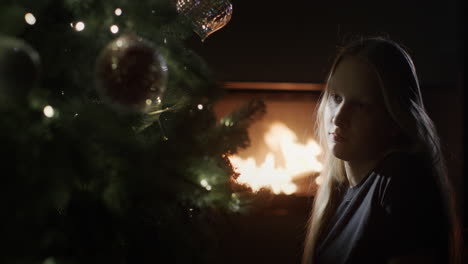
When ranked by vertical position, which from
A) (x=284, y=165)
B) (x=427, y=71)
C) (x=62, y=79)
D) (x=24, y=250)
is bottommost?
(x=24, y=250)

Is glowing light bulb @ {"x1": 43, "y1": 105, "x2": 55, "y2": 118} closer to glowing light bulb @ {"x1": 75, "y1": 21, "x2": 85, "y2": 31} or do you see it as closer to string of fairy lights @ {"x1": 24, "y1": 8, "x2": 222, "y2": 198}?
string of fairy lights @ {"x1": 24, "y1": 8, "x2": 222, "y2": 198}

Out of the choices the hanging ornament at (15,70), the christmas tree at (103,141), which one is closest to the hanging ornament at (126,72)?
the christmas tree at (103,141)

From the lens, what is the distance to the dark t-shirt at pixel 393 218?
0.83m

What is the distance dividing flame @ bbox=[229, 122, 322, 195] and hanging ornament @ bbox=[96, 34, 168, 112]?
1829 millimetres

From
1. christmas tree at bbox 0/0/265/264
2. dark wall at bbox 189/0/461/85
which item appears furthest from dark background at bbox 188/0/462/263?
christmas tree at bbox 0/0/265/264

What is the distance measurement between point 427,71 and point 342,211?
165cm

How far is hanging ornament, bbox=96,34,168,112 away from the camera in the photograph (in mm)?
535

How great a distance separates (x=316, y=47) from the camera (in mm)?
2377

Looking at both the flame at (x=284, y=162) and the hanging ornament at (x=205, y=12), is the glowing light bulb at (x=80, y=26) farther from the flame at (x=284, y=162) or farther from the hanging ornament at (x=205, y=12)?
the flame at (x=284, y=162)

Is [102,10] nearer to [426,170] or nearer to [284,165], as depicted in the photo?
[426,170]

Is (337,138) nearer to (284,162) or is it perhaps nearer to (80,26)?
(80,26)

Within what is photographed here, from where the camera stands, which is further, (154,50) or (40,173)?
(154,50)

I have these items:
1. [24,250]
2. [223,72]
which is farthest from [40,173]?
[223,72]

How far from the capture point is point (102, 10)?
0.64m
